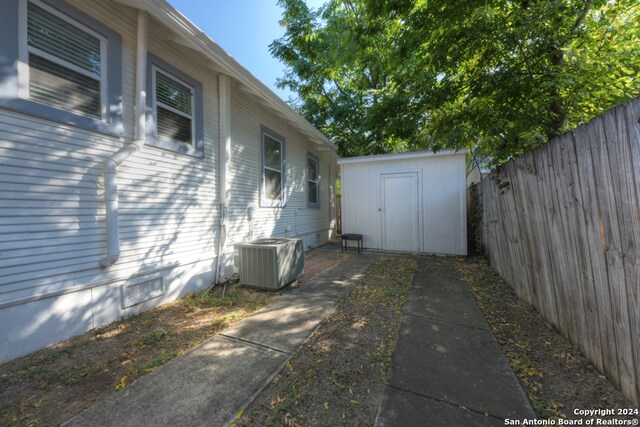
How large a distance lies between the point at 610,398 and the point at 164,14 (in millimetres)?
5477

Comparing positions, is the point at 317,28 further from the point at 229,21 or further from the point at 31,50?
the point at 31,50

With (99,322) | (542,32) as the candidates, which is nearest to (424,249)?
(542,32)

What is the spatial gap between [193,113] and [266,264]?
274 cm

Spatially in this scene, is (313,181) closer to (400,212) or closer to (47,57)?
(400,212)

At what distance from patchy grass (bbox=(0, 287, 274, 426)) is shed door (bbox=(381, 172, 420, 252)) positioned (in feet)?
16.5

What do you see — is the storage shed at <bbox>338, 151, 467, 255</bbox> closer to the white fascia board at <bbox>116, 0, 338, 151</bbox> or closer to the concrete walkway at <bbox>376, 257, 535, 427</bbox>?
the white fascia board at <bbox>116, 0, 338, 151</bbox>

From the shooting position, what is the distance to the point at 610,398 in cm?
173

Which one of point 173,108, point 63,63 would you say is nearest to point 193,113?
point 173,108

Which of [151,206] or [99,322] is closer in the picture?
[99,322]

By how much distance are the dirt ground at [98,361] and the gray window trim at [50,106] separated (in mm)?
2268

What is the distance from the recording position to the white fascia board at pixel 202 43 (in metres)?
2.92

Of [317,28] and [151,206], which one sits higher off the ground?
[317,28]

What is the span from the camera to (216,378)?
205cm

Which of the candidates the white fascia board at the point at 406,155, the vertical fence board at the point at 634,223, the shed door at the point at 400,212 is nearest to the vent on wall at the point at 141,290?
the vertical fence board at the point at 634,223
